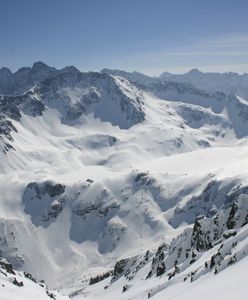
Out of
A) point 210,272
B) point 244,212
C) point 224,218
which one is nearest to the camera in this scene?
point 210,272

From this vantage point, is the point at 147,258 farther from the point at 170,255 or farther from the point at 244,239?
the point at 244,239

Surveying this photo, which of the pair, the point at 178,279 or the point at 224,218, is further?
the point at 224,218

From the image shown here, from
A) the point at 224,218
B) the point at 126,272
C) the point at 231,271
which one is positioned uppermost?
the point at 231,271

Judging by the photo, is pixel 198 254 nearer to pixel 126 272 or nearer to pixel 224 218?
pixel 224 218

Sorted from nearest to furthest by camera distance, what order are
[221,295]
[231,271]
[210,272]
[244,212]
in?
[221,295] < [231,271] < [210,272] < [244,212]

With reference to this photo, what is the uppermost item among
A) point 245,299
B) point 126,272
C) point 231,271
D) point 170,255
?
point 245,299

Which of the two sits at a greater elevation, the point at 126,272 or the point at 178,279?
the point at 178,279

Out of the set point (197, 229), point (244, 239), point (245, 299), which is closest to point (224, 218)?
point (197, 229)

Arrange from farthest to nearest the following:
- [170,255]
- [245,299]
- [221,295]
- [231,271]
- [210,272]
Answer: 1. [170,255]
2. [210,272]
3. [231,271]
4. [221,295]
5. [245,299]

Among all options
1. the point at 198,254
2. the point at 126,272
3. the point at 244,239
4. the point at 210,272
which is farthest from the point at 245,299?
the point at 126,272
